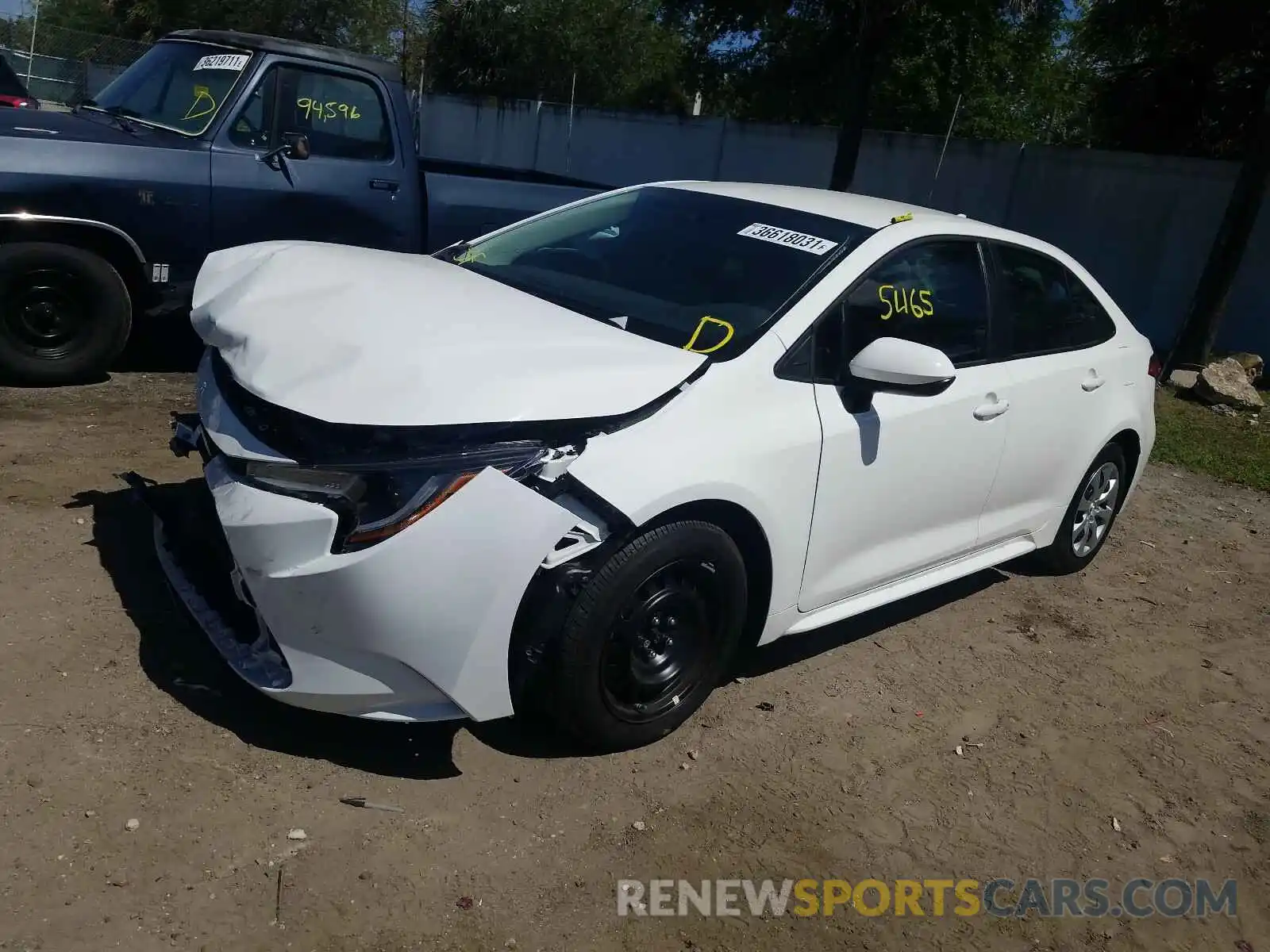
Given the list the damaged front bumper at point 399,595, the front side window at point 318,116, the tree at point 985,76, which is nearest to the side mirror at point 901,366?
the damaged front bumper at point 399,595

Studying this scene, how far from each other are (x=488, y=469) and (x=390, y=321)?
0.75m

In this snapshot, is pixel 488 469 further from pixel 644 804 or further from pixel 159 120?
pixel 159 120

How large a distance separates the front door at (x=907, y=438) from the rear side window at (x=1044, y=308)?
19 cm

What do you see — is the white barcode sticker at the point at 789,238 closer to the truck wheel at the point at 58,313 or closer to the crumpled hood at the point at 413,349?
the crumpled hood at the point at 413,349

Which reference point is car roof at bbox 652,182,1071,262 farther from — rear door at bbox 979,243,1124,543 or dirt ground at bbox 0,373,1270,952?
dirt ground at bbox 0,373,1270,952

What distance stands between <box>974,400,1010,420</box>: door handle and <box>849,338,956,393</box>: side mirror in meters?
0.62

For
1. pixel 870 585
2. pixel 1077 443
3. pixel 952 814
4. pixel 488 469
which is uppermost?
pixel 488 469

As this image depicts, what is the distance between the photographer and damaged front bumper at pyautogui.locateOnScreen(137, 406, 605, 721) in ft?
9.66

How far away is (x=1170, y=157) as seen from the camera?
13.1m

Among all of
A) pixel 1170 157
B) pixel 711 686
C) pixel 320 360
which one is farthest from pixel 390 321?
pixel 1170 157

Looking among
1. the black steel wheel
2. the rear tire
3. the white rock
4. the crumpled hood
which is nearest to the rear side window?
the rear tire

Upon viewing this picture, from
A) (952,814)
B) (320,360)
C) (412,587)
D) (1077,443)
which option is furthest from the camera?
(1077,443)

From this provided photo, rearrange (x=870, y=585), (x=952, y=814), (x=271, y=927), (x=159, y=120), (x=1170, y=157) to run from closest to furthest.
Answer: (x=271, y=927) < (x=952, y=814) < (x=870, y=585) < (x=159, y=120) < (x=1170, y=157)

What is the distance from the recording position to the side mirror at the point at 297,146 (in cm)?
643
